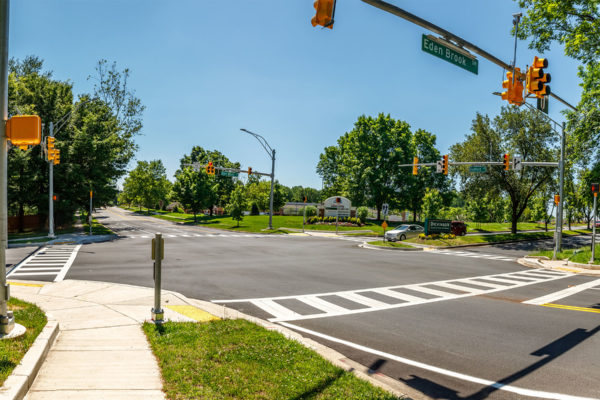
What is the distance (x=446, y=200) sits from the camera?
62.3 meters

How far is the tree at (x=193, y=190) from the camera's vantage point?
208 ft

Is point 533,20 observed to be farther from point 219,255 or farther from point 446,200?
point 446,200

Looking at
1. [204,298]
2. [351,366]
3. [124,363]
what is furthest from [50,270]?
[351,366]

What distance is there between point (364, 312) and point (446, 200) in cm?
5805

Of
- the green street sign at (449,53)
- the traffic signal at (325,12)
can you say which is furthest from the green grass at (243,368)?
the green street sign at (449,53)

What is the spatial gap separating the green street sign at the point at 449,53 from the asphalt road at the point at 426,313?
552cm

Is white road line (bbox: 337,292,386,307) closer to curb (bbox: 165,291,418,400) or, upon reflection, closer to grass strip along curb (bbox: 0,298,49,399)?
curb (bbox: 165,291,418,400)

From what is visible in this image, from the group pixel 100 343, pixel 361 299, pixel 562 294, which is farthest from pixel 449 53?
pixel 562 294

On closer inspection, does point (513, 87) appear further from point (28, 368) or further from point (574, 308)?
point (28, 368)

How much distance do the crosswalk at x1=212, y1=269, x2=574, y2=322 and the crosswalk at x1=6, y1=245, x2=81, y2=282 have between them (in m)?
7.17

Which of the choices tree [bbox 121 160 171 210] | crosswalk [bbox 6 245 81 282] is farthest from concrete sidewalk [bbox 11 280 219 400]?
tree [bbox 121 160 171 210]

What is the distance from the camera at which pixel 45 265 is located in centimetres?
1503

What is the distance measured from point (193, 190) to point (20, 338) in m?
59.8

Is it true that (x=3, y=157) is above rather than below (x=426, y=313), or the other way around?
above
